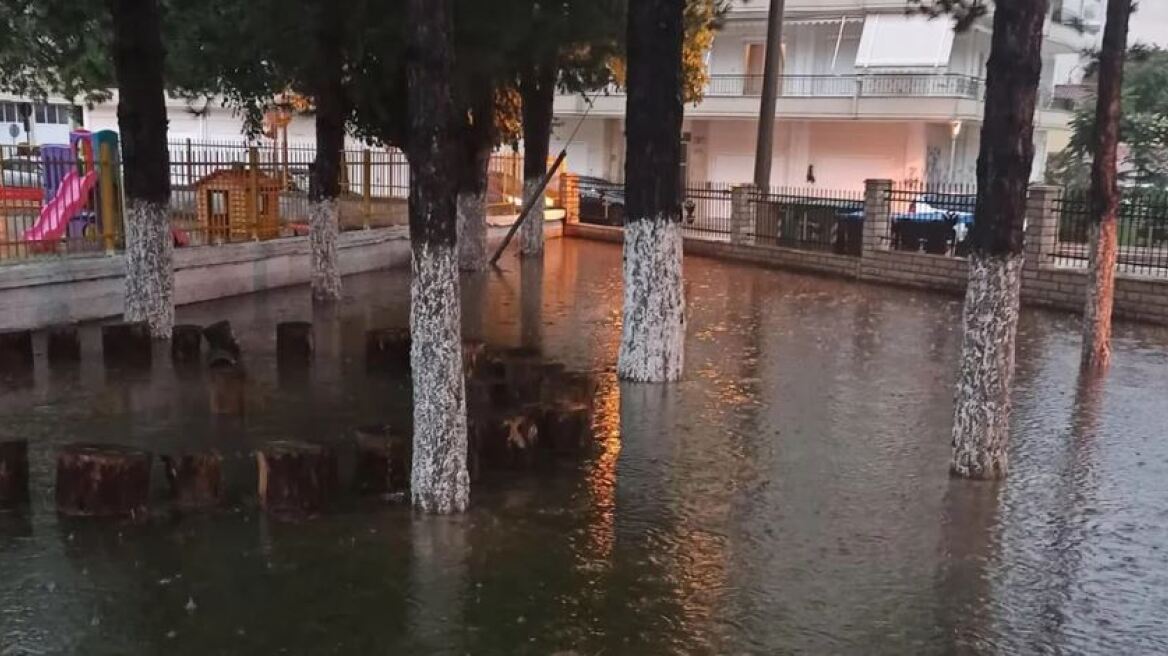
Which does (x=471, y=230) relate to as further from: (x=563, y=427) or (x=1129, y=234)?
(x=563, y=427)

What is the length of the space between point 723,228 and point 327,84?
477 inches

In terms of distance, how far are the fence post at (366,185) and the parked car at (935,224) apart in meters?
9.73

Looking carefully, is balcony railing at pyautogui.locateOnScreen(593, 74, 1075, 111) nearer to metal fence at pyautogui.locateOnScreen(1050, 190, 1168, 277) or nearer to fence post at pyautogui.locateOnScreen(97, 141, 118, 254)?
metal fence at pyautogui.locateOnScreen(1050, 190, 1168, 277)

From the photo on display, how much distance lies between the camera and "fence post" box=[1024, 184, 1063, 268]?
658 inches

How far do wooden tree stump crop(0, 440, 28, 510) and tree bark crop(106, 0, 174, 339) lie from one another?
5.00 metres

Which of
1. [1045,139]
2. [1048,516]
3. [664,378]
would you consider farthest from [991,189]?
[1045,139]

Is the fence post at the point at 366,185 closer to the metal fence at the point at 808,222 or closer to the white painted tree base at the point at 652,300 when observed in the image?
the metal fence at the point at 808,222

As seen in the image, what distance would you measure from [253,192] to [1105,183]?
1205 cm

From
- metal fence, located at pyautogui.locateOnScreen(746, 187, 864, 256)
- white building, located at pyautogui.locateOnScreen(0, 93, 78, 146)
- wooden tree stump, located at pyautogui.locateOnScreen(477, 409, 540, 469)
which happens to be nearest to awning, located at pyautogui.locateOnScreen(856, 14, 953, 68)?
metal fence, located at pyautogui.locateOnScreen(746, 187, 864, 256)

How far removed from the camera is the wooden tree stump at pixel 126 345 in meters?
11.1

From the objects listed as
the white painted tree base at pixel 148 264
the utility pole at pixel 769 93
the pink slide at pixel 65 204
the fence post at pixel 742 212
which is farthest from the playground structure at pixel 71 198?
the utility pole at pixel 769 93

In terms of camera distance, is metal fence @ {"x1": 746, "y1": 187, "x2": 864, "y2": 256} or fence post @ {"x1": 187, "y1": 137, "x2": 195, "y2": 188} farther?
metal fence @ {"x1": 746, "y1": 187, "x2": 864, "y2": 256}

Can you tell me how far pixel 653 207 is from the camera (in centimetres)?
1061

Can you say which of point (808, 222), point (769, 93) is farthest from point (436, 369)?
point (769, 93)
